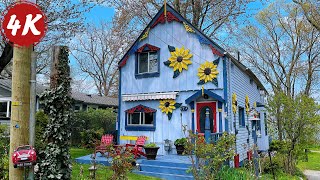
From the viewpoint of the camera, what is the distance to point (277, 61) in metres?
27.5

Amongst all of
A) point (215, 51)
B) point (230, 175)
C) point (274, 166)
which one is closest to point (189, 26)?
point (215, 51)

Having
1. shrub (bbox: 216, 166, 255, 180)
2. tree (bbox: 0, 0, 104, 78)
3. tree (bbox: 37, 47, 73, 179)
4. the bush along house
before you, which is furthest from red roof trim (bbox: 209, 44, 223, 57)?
tree (bbox: 37, 47, 73, 179)

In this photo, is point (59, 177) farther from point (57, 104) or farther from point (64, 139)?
point (57, 104)

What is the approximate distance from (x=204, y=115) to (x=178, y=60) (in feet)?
8.53

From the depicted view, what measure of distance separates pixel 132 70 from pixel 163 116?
8.95 feet

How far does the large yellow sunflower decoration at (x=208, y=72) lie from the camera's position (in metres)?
11.2

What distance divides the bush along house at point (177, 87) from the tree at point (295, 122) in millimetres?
1084

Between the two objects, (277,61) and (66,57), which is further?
(277,61)

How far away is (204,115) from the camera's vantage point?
38.0 feet

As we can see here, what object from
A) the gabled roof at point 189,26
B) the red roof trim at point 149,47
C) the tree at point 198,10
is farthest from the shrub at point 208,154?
the tree at point 198,10

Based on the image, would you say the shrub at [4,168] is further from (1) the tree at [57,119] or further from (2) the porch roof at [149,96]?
(2) the porch roof at [149,96]

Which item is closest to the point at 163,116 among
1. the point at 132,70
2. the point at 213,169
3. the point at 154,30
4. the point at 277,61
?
the point at 132,70

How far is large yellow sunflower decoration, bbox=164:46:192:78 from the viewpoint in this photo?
39.0ft

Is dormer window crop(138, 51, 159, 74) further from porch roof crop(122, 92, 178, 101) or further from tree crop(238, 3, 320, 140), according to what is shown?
tree crop(238, 3, 320, 140)
